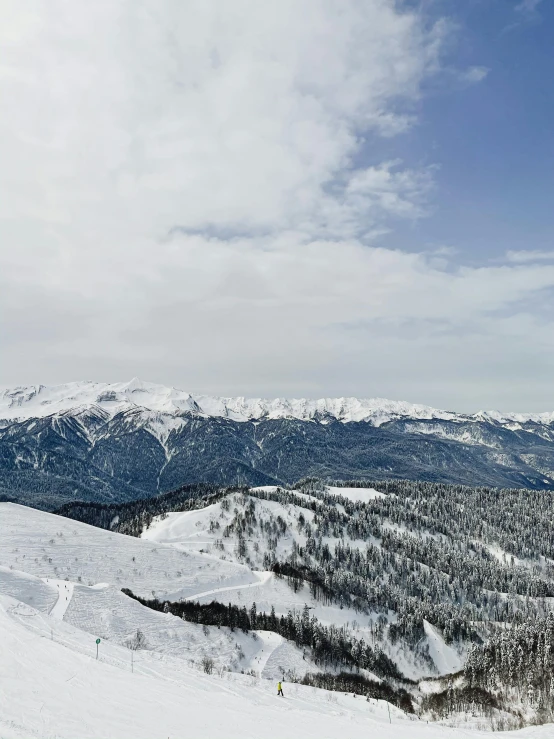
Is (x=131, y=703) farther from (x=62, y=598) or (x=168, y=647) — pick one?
(x=62, y=598)

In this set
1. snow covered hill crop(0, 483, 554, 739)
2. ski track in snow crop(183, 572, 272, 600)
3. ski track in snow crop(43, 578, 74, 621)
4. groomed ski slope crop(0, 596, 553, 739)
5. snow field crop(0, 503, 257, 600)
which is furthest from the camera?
ski track in snow crop(183, 572, 272, 600)

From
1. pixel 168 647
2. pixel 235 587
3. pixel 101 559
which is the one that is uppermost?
pixel 101 559

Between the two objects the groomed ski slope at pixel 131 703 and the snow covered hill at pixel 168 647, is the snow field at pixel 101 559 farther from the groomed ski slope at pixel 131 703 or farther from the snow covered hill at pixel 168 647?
the groomed ski slope at pixel 131 703

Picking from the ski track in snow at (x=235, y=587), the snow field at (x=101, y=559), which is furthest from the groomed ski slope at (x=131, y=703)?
the ski track in snow at (x=235, y=587)

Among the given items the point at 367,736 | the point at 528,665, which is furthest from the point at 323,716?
the point at 528,665

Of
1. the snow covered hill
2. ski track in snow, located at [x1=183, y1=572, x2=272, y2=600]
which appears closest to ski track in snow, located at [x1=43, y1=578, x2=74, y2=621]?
the snow covered hill

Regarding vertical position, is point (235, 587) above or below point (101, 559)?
below

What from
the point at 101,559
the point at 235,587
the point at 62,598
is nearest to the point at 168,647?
the point at 62,598

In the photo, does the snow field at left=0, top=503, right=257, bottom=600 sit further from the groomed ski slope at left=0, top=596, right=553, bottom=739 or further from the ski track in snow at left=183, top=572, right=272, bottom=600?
the groomed ski slope at left=0, top=596, right=553, bottom=739
